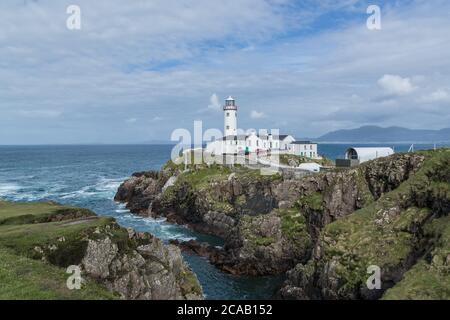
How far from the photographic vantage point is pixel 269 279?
152ft

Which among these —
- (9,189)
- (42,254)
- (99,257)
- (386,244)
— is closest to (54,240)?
(42,254)

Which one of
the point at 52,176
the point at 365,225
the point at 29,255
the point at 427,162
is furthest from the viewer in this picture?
the point at 52,176

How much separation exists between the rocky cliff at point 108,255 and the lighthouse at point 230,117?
3398 inches

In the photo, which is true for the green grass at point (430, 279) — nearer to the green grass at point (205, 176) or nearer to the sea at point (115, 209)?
the sea at point (115, 209)

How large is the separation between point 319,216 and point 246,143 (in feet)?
206

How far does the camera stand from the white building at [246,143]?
371 feet

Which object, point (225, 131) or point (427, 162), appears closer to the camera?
point (427, 162)

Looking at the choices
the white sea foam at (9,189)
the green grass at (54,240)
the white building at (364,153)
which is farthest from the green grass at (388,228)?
the white sea foam at (9,189)

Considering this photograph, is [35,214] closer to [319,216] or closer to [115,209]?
[319,216]

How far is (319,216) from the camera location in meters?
55.8

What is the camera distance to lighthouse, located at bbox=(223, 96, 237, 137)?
117m

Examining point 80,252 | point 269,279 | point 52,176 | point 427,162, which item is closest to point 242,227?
point 269,279
